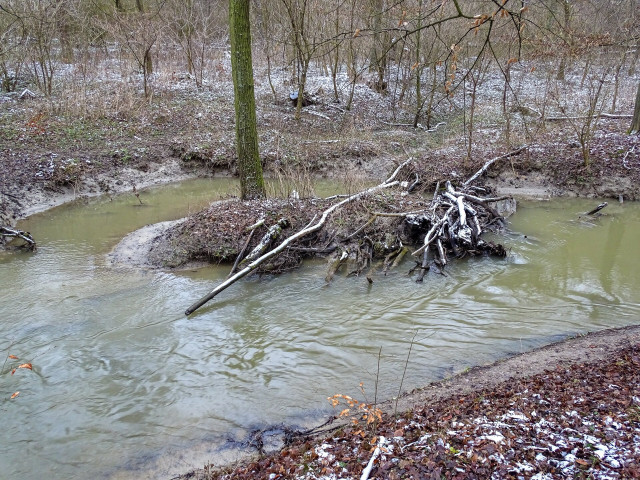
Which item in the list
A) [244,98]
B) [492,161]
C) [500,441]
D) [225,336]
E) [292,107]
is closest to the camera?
[500,441]

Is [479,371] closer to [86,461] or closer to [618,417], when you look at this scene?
[618,417]

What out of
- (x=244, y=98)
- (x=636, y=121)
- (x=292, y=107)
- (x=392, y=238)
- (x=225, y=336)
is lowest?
(x=225, y=336)

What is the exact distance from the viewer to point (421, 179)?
1255 centimetres

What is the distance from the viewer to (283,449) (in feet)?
13.9

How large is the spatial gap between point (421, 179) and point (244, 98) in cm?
570

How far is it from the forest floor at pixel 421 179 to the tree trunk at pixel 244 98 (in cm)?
79

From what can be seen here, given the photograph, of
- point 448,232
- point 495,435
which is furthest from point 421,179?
point 495,435

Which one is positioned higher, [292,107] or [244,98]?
[292,107]

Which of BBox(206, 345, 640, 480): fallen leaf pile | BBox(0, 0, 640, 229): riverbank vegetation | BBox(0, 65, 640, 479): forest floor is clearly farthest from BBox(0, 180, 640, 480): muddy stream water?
BBox(0, 0, 640, 229): riverbank vegetation

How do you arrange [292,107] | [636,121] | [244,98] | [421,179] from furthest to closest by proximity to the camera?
[292,107], [636,121], [421,179], [244,98]

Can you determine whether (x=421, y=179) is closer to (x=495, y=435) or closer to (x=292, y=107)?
(x=292, y=107)

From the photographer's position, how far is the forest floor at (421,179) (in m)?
3.43

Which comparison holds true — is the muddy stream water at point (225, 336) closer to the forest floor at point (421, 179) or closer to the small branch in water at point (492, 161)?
the forest floor at point (421, 179)

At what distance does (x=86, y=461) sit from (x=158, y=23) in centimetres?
1970
